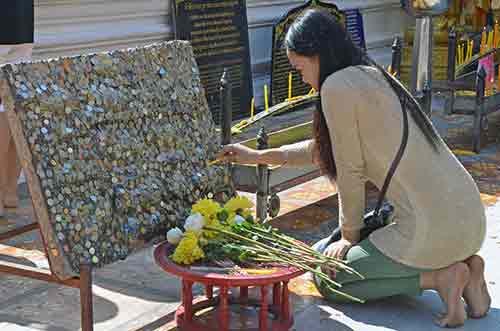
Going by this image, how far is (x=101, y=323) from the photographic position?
3912mm

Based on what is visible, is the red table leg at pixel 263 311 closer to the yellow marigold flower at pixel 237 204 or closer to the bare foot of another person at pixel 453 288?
the yellow marigold flower at pixel 237 204

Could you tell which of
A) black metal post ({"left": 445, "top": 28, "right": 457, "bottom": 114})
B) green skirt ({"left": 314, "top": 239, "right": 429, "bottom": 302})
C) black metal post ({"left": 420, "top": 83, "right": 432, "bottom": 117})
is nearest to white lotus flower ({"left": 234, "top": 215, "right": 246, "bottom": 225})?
green skirt ({"left": 314, "top": 239, "right": 429, "bottom": 302})

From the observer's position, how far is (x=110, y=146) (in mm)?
3512

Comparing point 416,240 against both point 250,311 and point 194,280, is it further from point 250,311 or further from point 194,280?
point 194,280

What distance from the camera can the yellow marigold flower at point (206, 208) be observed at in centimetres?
365

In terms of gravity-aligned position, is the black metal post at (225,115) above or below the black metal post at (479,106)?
above

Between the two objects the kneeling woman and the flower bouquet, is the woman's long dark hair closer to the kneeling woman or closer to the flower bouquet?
the kneeling woman

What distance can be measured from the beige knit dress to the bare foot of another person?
41 mm

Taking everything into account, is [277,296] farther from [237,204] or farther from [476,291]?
[476,291]

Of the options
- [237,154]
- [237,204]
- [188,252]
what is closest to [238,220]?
[237,204]

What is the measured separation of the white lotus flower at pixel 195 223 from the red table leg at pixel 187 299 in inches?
8.8

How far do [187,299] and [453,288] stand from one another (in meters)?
1.18

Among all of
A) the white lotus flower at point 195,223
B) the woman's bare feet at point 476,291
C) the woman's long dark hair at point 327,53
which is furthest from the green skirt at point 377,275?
the white lotus flower at point 195,223

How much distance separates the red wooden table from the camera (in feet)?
10.9
